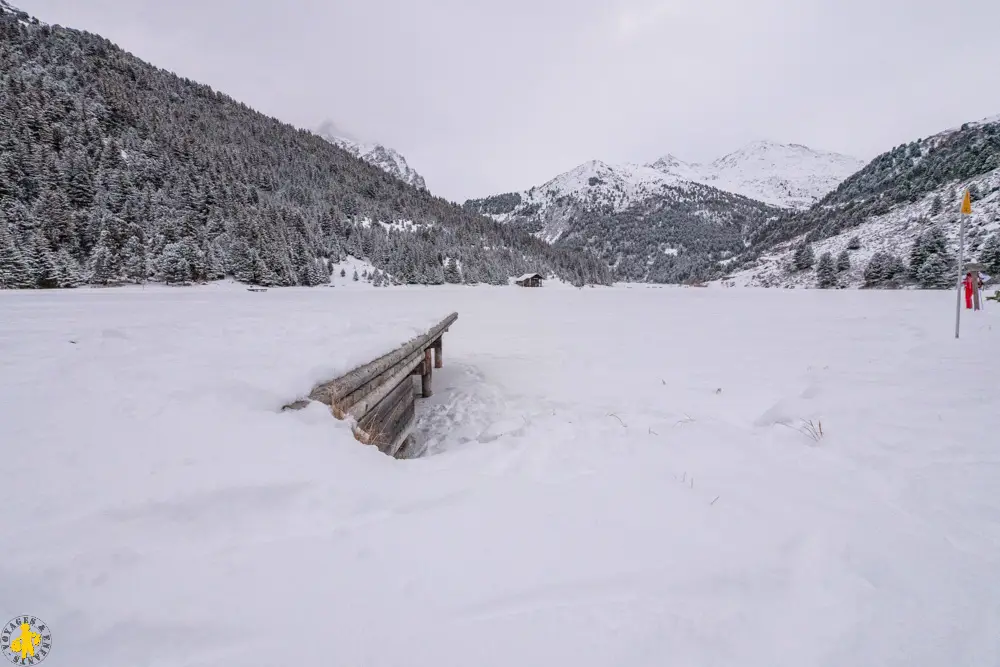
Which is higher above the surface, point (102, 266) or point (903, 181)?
point (903, 181)

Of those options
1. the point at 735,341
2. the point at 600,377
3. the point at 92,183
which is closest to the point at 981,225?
the point at 735,341

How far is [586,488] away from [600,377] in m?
4.47

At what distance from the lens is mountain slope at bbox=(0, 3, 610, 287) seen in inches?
1610

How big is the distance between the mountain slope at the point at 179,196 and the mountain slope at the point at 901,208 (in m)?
50.0

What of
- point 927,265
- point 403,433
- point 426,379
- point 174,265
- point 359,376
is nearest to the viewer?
point 359,376

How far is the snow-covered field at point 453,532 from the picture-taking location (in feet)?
4.40

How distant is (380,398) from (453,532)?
8.55ft

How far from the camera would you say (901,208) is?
8406cm

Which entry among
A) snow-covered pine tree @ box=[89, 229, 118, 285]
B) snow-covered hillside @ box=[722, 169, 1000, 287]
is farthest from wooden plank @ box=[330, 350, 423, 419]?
snow-covered hillside @ box=[722, 169, 1000, 287]

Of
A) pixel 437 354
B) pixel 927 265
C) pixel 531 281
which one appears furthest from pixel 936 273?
pixel 437 354

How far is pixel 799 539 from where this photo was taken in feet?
6.58

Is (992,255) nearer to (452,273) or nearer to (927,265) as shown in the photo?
(927,265)

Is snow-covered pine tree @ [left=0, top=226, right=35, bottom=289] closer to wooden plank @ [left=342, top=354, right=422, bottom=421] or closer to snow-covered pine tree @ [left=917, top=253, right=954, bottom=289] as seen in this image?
wooden plank @ [left=342, top=354, right=422, bottom=421]

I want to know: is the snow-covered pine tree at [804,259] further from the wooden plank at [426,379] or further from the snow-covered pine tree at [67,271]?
the snow-covered pine tree at [67,271]
